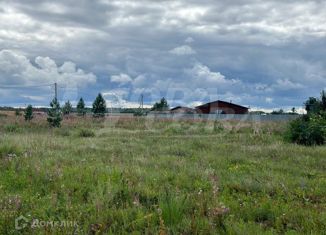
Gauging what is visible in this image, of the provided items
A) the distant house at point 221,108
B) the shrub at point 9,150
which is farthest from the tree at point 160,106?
the shrub at point 9,150

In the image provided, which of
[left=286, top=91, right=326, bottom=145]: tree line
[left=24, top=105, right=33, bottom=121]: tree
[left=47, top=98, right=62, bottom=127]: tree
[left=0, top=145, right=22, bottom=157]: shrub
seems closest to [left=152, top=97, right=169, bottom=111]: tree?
[left=24, top=105, right=33, bottom=121]: tree

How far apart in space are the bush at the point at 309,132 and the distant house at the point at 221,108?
49022 mm

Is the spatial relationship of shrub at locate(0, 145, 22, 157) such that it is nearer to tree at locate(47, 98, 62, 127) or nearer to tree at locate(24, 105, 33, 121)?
tree at locate(47, 98, 62, 127)

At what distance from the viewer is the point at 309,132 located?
1509 centimetres

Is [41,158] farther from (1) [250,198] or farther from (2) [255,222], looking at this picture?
(2) [255,222]

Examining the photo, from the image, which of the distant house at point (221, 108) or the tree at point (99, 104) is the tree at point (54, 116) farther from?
the distant house at point (221, 108)

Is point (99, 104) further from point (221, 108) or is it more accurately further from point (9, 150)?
point (9, 150)

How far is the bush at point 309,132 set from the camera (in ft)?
49.3

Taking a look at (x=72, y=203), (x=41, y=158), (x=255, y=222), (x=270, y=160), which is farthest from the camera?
(x=270, y=160)

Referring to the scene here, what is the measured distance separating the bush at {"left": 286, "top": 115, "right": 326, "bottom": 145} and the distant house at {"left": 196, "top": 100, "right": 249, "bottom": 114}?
4902 cm

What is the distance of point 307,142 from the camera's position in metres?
15.1

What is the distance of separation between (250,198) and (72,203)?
9.12 ft

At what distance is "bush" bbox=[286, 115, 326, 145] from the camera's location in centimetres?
1503

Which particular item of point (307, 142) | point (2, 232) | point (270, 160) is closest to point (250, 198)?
point (2, 232)
